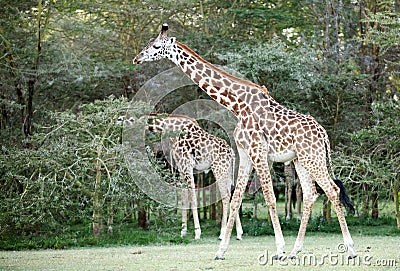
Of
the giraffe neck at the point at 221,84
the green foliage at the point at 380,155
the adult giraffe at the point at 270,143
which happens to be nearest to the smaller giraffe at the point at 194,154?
the green foliage at the point at 380,155

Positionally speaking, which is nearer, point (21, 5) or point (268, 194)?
point (268, 194)

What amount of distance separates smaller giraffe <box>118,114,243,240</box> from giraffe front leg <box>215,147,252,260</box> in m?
3.81

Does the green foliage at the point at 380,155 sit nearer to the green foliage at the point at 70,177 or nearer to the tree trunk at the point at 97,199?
the green foliage at the point at 70,177

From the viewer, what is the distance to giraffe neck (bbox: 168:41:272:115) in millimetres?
9070

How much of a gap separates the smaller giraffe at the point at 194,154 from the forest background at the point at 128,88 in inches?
39.2

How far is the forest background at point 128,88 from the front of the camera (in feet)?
37.1

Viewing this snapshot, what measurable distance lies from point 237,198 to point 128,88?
7.47 m

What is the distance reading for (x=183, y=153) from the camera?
13.5m

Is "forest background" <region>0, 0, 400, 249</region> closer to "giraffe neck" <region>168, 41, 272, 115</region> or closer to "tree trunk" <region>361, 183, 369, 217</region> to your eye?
"tree trunk" <region>361, 183, 369, 217</region>

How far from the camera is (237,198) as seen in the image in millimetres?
8734

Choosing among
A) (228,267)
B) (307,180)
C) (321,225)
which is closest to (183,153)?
(321,225)

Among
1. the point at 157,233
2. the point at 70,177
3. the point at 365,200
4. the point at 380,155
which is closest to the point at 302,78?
the point at 380,155

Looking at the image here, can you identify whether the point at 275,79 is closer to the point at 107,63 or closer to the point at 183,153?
the point at 183,153

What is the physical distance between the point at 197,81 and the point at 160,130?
13.3 feet
